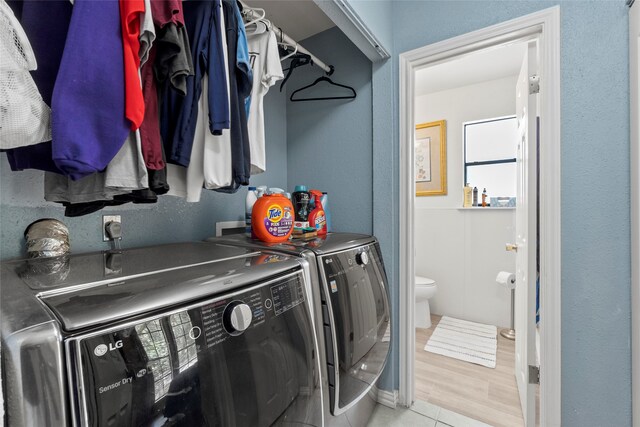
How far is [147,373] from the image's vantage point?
53 cm

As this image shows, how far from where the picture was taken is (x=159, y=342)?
55 cm

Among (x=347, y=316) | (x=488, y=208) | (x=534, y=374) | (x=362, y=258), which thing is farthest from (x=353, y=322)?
(x=488, y=208)

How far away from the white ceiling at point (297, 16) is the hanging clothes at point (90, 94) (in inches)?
51.3

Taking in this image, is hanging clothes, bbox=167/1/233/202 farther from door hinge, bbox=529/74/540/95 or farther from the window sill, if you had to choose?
the window sill

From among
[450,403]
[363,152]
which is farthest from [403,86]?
[450,403]

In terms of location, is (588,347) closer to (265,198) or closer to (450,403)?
(450,403)

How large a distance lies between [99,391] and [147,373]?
0.07 m

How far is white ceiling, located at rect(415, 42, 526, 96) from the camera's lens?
2486 millimetres

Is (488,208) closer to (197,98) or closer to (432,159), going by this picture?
(432,159)

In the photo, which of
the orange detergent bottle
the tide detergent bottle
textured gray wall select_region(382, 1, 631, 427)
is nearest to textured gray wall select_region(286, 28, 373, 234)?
the tide detergent bottle

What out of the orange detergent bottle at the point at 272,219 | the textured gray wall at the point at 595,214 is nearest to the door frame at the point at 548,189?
the textured gray wall at the point at 595,214

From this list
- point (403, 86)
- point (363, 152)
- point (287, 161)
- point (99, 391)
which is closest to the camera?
point (99, 391)

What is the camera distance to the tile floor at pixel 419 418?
1.56m

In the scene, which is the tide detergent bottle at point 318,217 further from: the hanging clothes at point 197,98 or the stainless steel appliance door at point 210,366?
the hanging clothes at point 197,98
